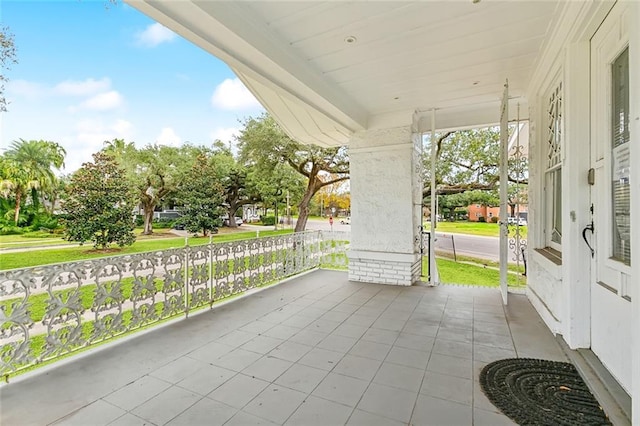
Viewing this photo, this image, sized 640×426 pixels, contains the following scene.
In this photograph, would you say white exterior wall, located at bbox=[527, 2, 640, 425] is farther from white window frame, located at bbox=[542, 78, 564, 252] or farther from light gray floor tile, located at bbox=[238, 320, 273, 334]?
light gray floor tile, located at bbox=[238, 320, 273, 334]

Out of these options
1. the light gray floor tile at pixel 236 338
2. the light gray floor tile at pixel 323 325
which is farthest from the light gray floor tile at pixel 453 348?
the light gray floor tile at pixel 236 338

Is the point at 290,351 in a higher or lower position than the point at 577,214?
lower

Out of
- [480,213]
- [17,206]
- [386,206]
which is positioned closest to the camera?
[386,206]

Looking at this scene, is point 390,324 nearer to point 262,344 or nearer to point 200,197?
point 262,344

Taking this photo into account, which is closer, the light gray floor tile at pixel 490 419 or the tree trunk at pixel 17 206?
the light gray floor tile at pixel 490 419

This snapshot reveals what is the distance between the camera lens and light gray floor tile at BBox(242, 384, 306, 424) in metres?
1.58

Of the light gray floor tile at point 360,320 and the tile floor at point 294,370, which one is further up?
the tile floor at point 294,370

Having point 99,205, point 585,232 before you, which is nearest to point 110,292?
point 585,232

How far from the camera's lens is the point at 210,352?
92.7 inches

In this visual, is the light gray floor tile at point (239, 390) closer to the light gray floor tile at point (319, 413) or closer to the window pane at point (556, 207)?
the light gray floor tile at point (319, 413)

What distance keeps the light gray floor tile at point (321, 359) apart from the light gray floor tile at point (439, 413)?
2.25ft

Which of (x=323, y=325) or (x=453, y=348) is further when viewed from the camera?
(x=323, y=325)

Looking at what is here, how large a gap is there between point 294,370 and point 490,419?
1243 millimetres

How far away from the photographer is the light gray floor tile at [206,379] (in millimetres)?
1840
